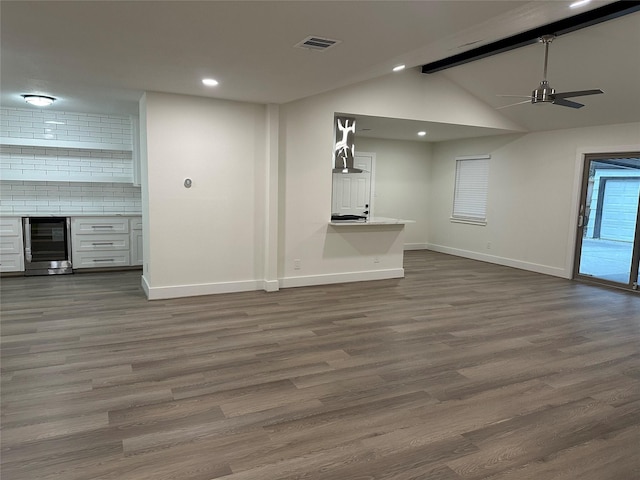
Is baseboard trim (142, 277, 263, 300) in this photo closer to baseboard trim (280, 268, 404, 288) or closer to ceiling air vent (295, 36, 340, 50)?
baseboard trim (280, 268, 404, 288)

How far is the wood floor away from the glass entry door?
1.57m

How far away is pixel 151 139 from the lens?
5160 mm

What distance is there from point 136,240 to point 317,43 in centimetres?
518

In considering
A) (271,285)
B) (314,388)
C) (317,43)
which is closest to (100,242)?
(271,285)

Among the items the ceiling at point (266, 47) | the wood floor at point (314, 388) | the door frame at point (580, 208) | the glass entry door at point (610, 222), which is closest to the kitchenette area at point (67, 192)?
the ceiling at point (266, 47)

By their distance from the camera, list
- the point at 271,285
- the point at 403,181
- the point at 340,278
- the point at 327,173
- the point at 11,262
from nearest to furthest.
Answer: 1. the point at 271,285
2. the point at 327,173
3. the point at 11,262
4. the point at 340,278
5. the point at 403,181

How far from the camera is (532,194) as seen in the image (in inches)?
313

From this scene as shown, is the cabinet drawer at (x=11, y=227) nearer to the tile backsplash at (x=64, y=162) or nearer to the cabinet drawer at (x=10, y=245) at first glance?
the cabinet drawer at (x=10, y=245)

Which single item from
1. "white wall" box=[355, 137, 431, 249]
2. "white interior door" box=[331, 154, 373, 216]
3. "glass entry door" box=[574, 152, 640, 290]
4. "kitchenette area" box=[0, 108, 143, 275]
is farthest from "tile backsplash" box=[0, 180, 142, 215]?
"glass entry door" box=[574, 152, 640, 290]

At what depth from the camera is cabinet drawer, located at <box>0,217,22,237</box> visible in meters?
6.27

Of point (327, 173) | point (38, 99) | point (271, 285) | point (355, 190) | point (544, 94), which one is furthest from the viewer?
point (355, 190)

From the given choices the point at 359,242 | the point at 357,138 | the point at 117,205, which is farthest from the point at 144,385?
the point at 357,138

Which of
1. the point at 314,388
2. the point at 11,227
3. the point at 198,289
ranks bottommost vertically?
the point at 314,388

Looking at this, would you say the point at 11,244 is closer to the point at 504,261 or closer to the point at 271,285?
the point at 271,285
